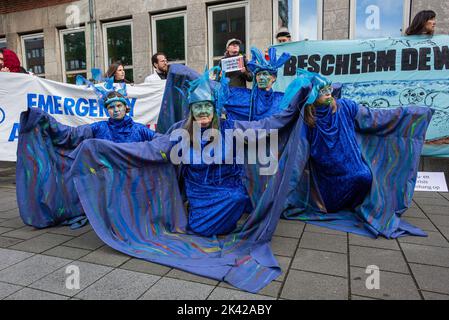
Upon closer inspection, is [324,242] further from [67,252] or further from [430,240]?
[67,252]

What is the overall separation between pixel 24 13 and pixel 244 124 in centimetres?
848

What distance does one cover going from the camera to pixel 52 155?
3428mm

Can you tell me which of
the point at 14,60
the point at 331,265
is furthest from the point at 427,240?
the point at 14,60

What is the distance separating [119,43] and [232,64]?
5.23m

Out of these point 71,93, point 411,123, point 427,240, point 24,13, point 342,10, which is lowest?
point 427,240

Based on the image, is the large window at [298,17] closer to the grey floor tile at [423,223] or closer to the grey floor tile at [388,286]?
the grey floor tile at [423,223]

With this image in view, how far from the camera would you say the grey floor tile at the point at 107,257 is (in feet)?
8.36

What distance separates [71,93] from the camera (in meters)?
5.29

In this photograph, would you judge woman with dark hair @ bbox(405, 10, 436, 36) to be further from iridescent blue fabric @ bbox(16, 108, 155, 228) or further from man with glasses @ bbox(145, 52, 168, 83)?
iridescent blue fabric @ bbox(16, 108, 155, 228)

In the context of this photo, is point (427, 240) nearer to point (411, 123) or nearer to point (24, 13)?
point (411, 123)

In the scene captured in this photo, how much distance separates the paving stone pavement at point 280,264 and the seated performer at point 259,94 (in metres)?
1.23

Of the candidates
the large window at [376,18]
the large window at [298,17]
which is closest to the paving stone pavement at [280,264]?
the large window at [376,18]

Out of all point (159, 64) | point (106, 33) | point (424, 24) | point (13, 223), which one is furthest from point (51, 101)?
point (424, 24)
